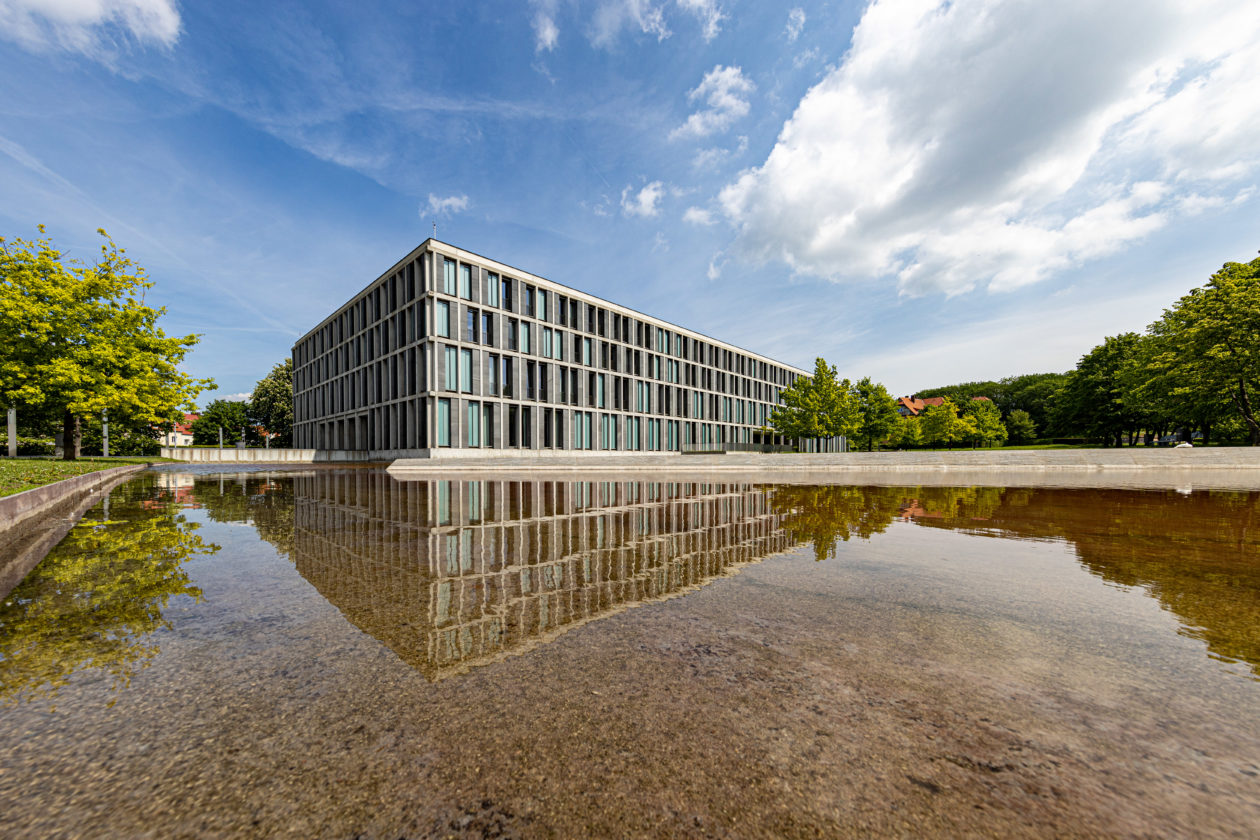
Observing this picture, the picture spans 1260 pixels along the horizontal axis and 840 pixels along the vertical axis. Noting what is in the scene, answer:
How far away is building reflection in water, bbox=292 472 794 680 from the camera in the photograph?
3.36m

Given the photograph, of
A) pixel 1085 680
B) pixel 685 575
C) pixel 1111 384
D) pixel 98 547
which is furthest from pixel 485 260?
pixel 1111 384

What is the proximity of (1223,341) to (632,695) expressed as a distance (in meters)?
47.0

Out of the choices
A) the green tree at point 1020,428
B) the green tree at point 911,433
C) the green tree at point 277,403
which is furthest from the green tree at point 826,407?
the green tree at point 277,403

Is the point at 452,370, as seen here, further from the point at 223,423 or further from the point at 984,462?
the point at 223,423

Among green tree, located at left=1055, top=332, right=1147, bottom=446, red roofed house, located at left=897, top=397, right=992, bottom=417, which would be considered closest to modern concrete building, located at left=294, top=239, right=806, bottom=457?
green tree, located at left=1055, top=332, right=1147, bottom=446

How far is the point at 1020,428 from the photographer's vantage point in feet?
269

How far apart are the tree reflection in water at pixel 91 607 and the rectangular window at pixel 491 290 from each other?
3672 centimetres

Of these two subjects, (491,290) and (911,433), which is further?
(911,433)

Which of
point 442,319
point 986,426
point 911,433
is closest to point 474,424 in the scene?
point 442,319

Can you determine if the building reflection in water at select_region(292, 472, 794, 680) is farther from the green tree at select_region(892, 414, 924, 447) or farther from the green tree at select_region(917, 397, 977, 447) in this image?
the green tree at select_region(917, 397, 977, 447)

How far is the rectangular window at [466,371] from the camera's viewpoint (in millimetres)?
39156

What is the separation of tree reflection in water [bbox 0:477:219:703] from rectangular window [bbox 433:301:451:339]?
3298 centimetres

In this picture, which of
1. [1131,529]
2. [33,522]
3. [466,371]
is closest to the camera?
[1131,529]

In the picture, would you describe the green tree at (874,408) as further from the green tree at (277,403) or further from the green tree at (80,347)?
the green tree at (277,403)
